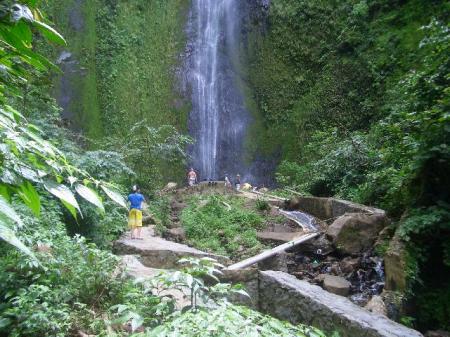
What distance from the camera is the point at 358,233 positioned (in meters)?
7.10

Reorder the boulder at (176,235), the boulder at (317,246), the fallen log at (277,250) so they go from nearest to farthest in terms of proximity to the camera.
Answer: the fallen log at (277,250), the boulder at (317,246), the boulder at (176,235)

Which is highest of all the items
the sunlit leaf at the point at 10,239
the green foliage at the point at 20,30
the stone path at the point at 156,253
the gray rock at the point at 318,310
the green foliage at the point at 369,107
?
the green foliage at the point at 369,107

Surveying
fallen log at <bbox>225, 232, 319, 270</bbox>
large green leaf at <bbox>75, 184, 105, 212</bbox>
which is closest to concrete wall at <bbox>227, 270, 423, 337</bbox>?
fallen log at <bbox>225, 232, 319, 270</bbox>

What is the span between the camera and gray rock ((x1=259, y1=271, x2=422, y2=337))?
3400 mm

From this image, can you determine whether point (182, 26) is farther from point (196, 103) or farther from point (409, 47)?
point (409, 47)

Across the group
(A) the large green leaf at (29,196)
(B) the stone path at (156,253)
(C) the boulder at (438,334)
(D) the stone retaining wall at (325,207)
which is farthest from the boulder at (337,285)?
(A) the large green leaf at (29,196)

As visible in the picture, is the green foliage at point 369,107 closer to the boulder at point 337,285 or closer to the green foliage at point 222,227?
the boulder at point 337,285

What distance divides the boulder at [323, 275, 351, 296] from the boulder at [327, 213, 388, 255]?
1070 mm

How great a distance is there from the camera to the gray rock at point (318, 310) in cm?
340

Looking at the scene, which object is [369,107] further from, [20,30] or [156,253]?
[20,30]

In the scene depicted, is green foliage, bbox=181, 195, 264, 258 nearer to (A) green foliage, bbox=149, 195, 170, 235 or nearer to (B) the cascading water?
(A) green foliage, bbox=149, 195, 170, 235

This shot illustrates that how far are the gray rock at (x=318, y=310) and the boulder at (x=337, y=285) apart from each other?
160cm

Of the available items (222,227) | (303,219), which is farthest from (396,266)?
(303,219)

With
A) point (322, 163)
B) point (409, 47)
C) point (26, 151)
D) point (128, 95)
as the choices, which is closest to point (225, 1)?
point (128, 95)
